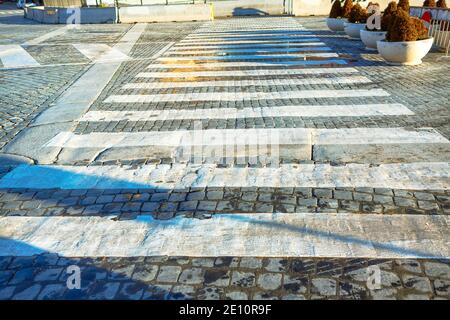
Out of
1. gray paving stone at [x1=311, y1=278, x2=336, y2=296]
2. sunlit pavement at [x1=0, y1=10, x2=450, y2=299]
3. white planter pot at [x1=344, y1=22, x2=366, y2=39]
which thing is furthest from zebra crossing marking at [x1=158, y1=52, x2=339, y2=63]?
gray paving stone at [x1=311, y1=278, x2=336, y2=296]

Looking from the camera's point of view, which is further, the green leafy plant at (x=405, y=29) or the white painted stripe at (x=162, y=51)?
the white painted stripe at (x=162, y=51)

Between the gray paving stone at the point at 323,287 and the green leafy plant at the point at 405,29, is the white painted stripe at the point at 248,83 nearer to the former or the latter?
the green leafy plant at the point at 405,29

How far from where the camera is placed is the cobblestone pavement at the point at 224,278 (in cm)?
294

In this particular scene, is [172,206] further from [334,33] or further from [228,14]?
[228,14]

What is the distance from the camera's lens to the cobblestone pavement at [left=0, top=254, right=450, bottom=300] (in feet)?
9.66

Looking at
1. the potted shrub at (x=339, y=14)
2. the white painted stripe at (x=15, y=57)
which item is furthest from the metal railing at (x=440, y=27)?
the white painted stripe at (x=15, y=57)

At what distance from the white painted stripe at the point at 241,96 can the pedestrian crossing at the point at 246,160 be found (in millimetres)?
39

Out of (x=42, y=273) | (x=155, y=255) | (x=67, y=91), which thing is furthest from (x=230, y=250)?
(x=67, y=91)

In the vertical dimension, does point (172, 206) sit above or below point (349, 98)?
below

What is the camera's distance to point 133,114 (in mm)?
7184

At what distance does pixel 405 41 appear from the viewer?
32.6 ft

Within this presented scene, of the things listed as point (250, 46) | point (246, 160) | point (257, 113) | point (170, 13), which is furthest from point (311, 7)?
point (246, 160)
